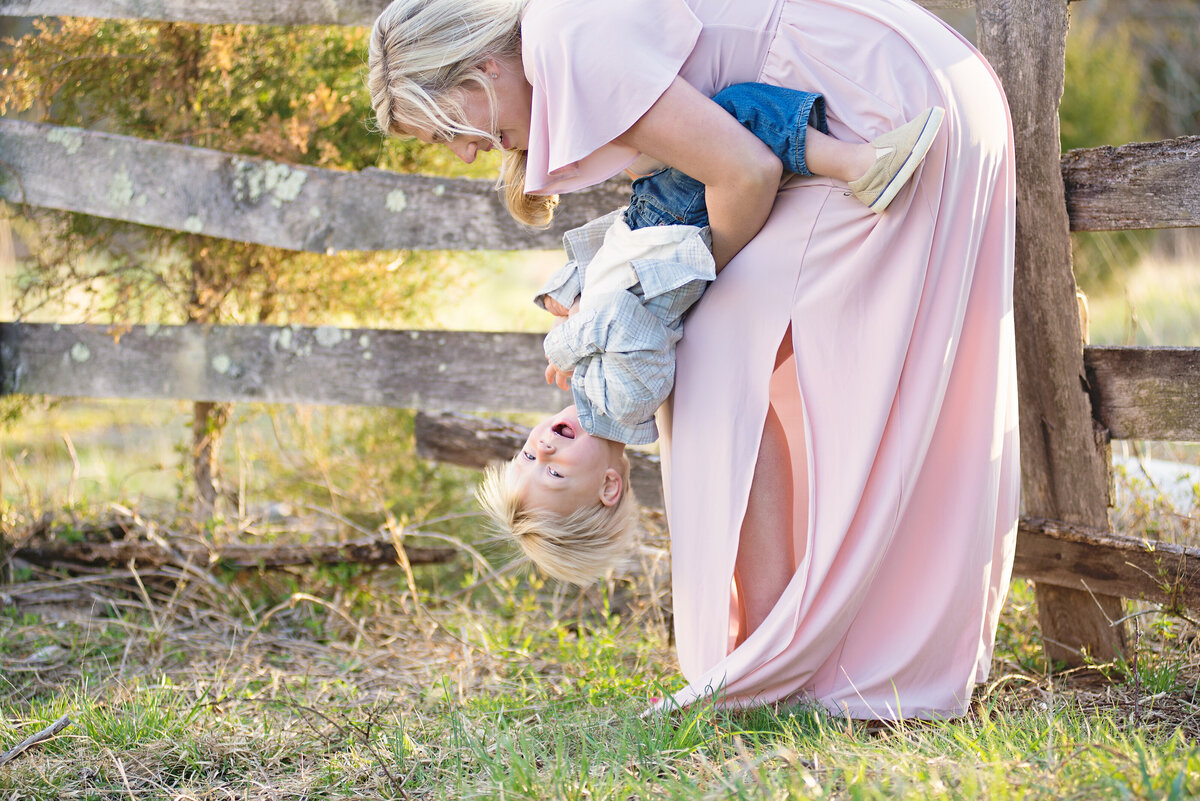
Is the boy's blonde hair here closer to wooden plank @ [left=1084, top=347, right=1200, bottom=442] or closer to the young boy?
the young boy

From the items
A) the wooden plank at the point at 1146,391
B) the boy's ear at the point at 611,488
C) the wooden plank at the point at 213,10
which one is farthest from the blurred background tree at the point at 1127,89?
the boy's ear at the point at 611,488

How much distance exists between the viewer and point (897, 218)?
1.92 meters

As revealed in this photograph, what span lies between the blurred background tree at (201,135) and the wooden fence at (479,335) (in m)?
0.21

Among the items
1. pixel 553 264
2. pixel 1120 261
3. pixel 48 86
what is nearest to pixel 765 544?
pixel 48 86

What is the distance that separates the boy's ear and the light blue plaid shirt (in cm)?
20

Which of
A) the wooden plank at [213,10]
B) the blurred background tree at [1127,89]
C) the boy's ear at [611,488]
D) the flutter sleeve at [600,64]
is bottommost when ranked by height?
the boy's ear at [611,488]

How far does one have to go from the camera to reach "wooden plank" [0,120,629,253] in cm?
293

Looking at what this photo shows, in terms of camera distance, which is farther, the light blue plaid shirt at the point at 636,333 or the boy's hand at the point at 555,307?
the boy's hand at the point at 555,307

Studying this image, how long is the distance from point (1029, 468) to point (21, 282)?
3419mm

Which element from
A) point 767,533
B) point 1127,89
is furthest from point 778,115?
point 1127,89

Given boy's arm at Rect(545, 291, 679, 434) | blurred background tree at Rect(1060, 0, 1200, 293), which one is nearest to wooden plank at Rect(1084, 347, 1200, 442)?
boy's arm at Rect(545, 291, 679, 434)

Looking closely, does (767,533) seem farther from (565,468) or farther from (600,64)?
(600,64)

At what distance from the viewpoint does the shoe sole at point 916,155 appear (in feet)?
5.88

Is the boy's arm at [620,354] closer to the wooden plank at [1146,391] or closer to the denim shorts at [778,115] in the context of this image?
the denim shorts at [778,115]
